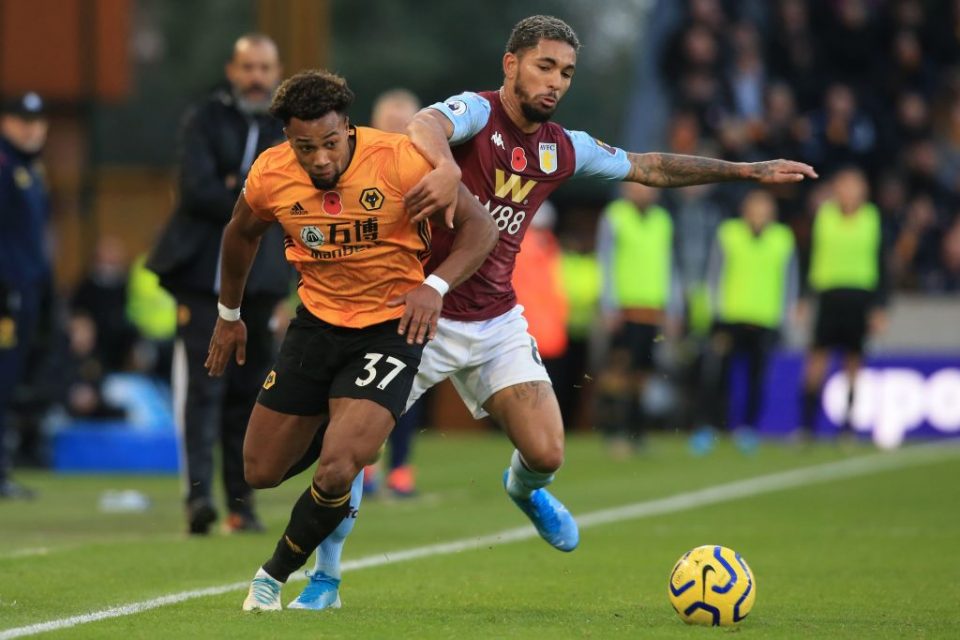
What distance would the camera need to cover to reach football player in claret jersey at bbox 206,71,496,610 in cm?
682

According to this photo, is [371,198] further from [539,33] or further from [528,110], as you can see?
[539,33]

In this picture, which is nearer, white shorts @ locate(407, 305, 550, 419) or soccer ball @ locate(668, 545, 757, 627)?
soccer ball @ locate(668, 545, 757, 627)

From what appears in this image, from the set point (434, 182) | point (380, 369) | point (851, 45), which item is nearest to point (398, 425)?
point (380, 369)

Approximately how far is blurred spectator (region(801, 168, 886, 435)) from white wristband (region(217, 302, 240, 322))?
11401mm

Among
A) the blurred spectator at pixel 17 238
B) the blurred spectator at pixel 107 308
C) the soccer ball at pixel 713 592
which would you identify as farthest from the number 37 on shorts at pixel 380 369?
the blurred spectator at pixel 107 308

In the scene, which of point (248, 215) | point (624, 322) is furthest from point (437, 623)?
point (624, 322)

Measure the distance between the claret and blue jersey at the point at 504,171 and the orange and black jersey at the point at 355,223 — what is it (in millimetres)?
580

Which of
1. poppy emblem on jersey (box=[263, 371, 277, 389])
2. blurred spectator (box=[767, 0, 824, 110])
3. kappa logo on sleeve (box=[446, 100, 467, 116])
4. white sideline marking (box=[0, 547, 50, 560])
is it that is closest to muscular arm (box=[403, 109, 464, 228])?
kappa logo on sleeve (box=[446, 100, 467, 116])

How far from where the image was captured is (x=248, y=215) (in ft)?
23.4

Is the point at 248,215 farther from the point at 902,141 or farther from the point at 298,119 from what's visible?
the point at 902,141

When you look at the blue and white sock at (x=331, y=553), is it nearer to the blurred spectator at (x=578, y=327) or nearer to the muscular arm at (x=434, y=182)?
the muscular arm at (x=434, y=182)

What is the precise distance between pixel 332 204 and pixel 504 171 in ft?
3.53

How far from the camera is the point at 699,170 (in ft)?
26.2

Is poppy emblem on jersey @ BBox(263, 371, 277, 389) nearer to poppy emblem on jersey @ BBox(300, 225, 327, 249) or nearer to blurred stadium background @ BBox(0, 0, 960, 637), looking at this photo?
poppy emblem on jersey @ BBox(300, 225, 327, 249)
